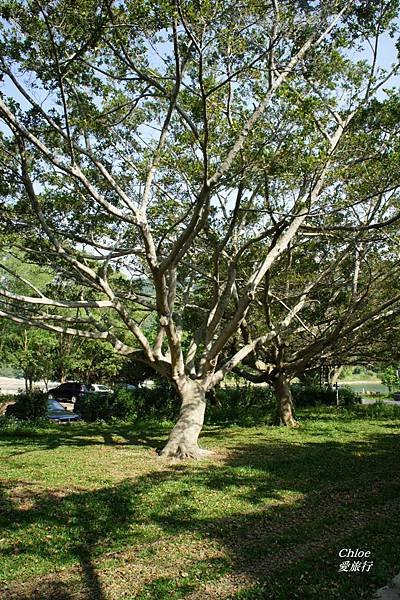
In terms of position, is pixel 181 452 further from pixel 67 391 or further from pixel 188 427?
pixel 67 391

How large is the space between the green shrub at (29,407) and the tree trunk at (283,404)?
865cm

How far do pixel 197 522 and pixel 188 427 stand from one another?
173 inches

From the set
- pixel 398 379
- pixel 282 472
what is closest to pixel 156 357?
pixel 282 472

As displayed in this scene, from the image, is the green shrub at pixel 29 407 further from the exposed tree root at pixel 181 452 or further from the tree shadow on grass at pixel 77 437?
the exposed tree root at pixel 181 452

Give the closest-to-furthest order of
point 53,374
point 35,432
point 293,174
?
1. point 293,174
2. point 35,432
3. point 53,374

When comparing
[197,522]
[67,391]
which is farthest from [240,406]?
[197,522]

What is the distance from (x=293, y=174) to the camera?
8.96 meters

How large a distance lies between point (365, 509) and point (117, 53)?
26.5 feet

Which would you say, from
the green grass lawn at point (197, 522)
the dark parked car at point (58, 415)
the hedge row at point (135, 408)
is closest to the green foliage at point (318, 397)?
the hedge row at point (135, 408)

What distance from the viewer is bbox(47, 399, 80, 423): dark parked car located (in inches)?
713

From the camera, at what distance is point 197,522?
5.88 meters

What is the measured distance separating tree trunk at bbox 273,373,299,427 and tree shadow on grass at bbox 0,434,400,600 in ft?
22.6

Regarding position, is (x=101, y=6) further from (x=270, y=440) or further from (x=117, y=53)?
(x=270, y=440)

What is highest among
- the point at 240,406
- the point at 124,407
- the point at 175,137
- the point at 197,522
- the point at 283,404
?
the point at 175,137
